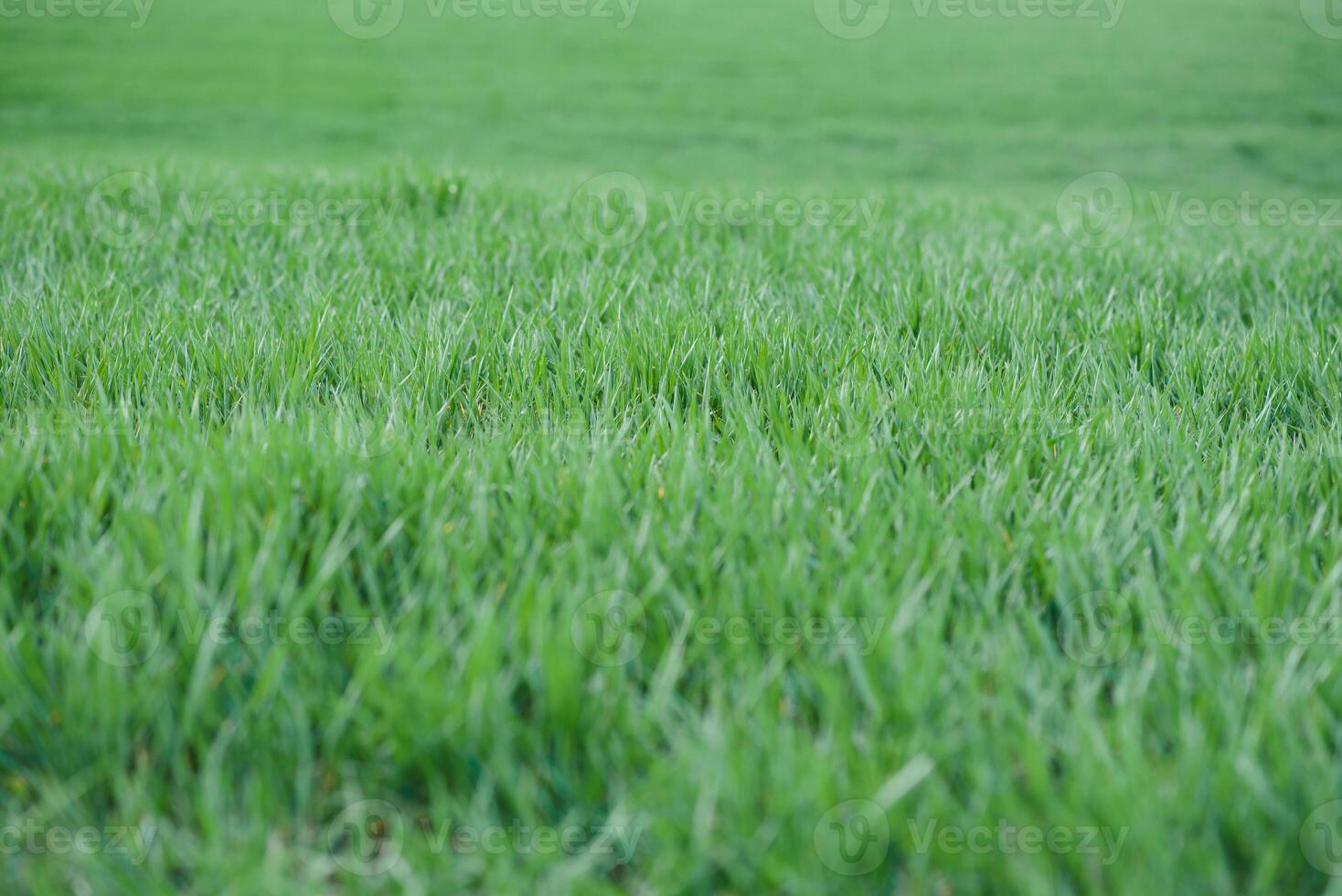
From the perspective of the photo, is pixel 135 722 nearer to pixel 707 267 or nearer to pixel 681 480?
pixel 681 480

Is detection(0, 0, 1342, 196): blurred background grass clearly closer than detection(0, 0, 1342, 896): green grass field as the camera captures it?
No

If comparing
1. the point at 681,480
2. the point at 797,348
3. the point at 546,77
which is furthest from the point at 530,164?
the point at 681,480

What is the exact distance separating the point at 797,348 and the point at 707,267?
3.46 ft

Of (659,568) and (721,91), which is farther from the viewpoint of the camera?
(721,91)

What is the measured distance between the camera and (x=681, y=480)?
149 centimetres

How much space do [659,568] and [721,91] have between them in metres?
14.1

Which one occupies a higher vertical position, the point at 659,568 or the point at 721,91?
the point at 721,91

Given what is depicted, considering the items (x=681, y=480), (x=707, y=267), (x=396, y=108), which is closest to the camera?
(x=681, y=480)

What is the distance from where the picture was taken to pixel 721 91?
46.5ft

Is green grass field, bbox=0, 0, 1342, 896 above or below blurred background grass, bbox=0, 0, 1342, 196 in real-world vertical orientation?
below

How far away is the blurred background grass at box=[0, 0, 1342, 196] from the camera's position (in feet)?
35.7

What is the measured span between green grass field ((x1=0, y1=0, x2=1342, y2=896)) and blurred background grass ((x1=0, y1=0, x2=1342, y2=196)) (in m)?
6.68

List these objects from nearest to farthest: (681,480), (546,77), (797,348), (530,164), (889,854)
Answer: (889,854) → (681,480) → (797,348) → (530,164) → (546,77)

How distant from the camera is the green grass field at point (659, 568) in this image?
975 mm
